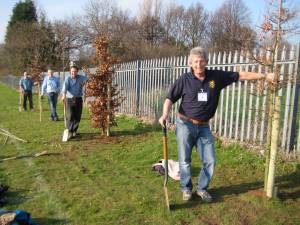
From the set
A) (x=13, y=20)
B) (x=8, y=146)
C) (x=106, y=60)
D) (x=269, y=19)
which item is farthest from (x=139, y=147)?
(x=13, y=20)

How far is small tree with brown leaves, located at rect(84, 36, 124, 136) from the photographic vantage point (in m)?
8.99

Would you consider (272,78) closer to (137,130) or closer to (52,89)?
(137,130)

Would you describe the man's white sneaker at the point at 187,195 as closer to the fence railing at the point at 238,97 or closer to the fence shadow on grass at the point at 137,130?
the fence railing at the point at 238,97

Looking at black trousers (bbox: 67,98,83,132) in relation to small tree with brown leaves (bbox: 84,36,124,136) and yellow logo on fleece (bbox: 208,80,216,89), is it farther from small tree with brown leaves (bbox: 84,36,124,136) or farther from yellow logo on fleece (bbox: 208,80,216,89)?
yellow logo on fleece (bbox: 208,80,216,89)

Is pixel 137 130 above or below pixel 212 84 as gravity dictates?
below

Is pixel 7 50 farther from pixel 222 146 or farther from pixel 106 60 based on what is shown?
pixel 222 146

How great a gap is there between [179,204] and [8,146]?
533 cm

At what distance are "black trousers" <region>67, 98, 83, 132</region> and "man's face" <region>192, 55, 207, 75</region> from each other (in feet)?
17.5

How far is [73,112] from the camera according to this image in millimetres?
9133

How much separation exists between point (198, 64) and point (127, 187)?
7.49 feet

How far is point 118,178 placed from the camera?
19.1ft

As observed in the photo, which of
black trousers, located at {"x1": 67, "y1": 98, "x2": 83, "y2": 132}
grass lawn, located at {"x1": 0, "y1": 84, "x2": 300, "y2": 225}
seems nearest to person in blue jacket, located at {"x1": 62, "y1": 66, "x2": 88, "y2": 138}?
black trousers, located at {"x1": 67, "y1": 98, "x2": 83, "y2": 132}

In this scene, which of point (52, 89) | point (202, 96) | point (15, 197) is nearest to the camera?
point (202, 96)

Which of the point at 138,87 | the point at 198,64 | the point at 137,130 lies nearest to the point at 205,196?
the point at 198,64
